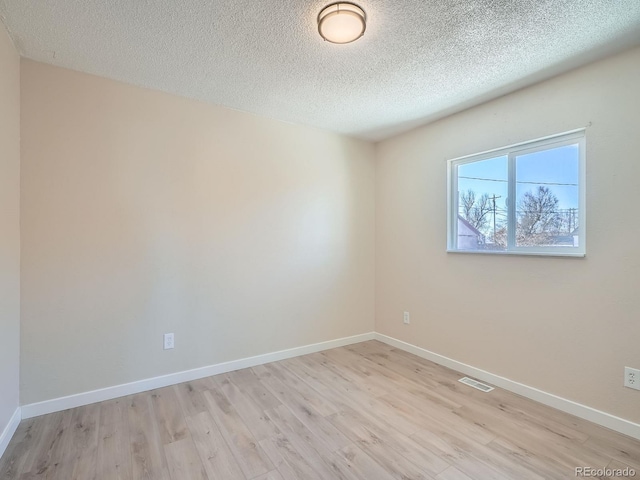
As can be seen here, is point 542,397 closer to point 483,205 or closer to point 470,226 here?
point 470,226

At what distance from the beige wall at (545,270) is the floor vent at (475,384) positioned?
0.16 meters

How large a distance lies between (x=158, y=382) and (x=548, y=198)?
11.1ft

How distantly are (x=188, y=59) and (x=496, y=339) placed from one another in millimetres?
3156

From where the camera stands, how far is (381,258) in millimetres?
3662

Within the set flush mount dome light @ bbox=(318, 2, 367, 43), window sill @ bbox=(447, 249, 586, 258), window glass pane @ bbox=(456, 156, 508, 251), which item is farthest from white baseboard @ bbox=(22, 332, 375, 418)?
flush mount dome light @ bbox=(318, 2, 367, 43)

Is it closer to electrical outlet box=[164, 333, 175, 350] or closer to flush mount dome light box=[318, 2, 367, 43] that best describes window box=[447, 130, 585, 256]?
flush mount dome light box=[318, 2, 367, 43]

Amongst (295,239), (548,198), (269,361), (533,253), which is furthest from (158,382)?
(548,198)

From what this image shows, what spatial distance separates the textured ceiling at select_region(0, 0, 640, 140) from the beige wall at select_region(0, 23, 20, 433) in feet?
0.77

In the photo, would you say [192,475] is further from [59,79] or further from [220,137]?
[59,79]

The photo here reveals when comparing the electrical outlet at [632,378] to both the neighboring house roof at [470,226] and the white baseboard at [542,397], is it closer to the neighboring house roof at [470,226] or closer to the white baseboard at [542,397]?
the white baseboard at [542,397]

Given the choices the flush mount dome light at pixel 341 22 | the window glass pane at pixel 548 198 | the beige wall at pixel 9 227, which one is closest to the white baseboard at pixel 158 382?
the beige wall at pixel 9 227

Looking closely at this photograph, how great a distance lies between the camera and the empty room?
167 centimetres

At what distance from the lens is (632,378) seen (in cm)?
183

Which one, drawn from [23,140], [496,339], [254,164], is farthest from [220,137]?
[496,339]
